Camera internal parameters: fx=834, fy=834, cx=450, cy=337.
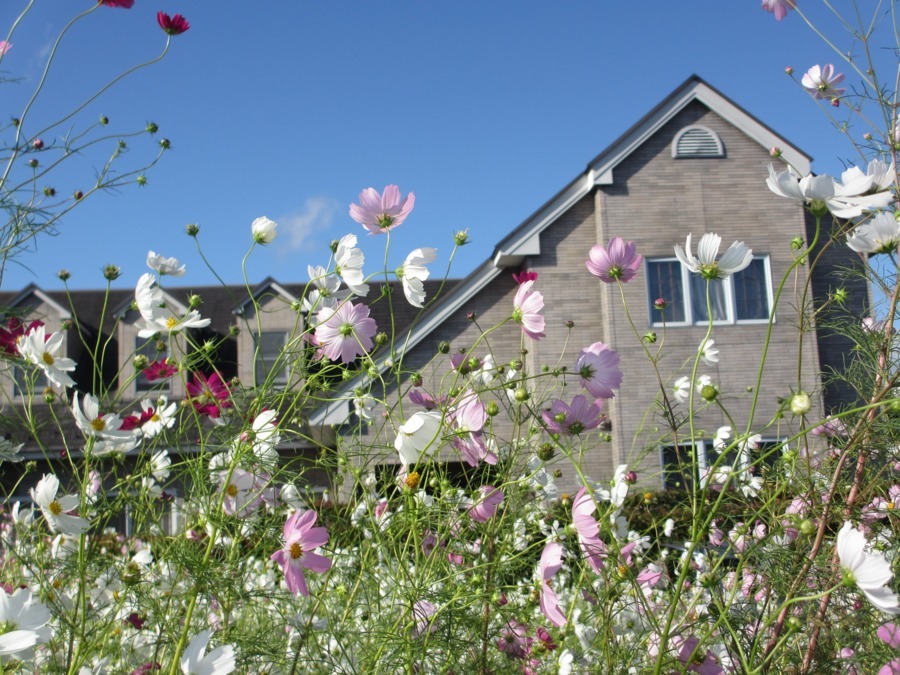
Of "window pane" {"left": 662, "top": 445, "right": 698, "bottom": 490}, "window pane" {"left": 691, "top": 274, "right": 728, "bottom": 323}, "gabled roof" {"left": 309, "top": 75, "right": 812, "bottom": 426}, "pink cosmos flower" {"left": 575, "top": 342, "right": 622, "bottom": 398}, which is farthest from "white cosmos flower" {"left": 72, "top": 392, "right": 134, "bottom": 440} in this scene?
"window pane" {"left": 691, "top": 274, "right": 728, "bottom": 323}

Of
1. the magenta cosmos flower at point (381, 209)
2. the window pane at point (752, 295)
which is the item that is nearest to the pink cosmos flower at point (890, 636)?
the magenta cosmos flower at point (381, 209)

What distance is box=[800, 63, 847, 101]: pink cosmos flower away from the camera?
2613 mm

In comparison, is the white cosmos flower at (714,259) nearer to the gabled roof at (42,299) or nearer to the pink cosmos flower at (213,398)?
the pink cosmos flower at (213,398)

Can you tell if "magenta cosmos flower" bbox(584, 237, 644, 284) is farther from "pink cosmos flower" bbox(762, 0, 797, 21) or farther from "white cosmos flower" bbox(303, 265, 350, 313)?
"pink cosmos flower" bbox(762, 0, 797, 21)

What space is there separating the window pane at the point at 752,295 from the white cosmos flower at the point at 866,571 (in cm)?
1007

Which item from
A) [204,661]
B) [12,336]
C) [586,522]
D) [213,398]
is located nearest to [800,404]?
[586,522]

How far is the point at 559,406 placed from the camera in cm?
172

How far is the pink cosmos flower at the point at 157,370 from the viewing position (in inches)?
84.0

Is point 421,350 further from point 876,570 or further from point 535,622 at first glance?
point 876,570

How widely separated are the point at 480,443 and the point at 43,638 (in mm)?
775

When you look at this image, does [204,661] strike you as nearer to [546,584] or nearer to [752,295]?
[546,584]

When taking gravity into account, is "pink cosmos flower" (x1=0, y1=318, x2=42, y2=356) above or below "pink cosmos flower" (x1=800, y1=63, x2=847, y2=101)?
below

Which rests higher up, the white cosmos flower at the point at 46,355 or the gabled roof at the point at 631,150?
the gabled roof at the point at 631,150

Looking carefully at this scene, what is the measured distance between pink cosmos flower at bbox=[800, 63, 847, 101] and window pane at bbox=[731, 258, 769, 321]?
8349 mm
